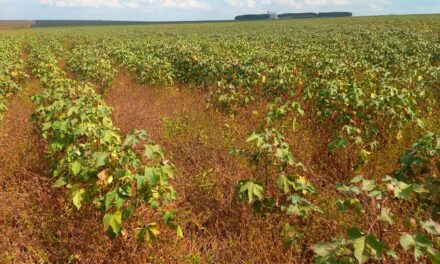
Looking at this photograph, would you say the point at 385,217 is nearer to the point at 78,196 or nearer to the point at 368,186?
the point at 368,186

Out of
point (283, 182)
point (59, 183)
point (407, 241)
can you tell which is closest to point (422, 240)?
point (407, 241)

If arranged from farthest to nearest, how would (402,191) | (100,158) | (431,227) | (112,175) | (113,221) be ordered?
(112,175) → (100,158) → (113,221) → (402,191) → (431,227)

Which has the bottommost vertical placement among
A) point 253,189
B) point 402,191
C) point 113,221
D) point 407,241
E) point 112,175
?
point 113,221

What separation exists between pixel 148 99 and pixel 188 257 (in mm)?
6376

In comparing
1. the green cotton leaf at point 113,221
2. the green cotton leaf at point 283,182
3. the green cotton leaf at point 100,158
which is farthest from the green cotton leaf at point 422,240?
the green cotton leaf at point 100,158

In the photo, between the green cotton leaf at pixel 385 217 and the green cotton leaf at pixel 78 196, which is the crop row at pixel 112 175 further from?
the green cotton leaf at pixel 385 217

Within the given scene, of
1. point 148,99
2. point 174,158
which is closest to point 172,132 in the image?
point 174,158

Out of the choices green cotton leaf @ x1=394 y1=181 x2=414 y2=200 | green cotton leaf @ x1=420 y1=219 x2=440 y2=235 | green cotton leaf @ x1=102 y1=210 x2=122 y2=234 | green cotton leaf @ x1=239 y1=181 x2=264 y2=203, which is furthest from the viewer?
green cotton leaf @ x1=239 y1=181 x2=264 y2=203

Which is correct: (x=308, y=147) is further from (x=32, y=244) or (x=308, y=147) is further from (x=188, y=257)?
(x=32, y=244)

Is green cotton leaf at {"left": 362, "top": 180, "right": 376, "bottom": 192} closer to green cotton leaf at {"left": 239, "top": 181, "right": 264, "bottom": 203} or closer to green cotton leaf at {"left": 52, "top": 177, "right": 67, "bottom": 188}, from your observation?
green cotton leaf at {"left": 239, "top": 181, "right": 264, "bottom": 203}

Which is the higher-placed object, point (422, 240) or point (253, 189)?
point (422, 240)

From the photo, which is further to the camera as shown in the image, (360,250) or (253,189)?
(253,189)

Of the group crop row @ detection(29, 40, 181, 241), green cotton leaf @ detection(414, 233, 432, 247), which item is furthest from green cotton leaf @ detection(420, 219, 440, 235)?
crop row @ detection(29, 40, 181, 241)

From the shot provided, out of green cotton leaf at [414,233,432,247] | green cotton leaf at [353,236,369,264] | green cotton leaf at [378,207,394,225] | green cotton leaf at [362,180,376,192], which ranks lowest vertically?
green cotton leaf at [353,236,369,264]
